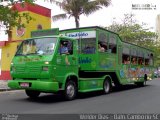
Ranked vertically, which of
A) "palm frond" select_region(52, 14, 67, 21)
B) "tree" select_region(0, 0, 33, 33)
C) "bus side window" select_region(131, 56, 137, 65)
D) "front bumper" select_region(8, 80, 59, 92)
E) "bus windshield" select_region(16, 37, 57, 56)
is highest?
"palm frond" select_region(52, 14, 67, 21)

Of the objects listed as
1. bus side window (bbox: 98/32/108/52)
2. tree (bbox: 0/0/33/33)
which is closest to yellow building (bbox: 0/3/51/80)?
tree (bbox: 0/0/33/33)

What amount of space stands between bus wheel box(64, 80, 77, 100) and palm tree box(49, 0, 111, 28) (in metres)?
16.0

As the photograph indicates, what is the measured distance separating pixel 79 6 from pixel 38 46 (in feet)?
54.2

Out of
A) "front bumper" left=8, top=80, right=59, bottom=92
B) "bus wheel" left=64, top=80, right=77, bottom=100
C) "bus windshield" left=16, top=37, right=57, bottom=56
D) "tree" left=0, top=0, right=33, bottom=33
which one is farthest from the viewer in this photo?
"tree" left=0, top=0, right=33, bottom=33

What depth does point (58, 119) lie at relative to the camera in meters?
8.66

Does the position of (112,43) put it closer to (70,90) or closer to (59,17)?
(70,90)

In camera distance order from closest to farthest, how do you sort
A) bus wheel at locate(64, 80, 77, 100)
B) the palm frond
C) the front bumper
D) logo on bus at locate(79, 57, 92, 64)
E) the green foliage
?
1. the front bumper
2. bus wheel at locate(64, 80, 77, 100)
3. logo on bus at locate(79, 57, 92, 64)
4. the palm frond
5. the green foliage

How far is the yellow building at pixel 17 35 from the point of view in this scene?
2705 cm

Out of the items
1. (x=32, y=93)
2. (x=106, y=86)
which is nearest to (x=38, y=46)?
(x=32, y=93)

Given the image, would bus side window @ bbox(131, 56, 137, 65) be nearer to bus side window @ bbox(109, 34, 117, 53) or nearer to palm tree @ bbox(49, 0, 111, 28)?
bus side window @ bbox(109, 34, 117, 53)

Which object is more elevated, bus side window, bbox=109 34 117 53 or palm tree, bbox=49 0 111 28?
palm tree, bbox=49 0 111 28

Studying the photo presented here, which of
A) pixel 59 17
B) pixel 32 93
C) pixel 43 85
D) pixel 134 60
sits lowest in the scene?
pixel 32 93

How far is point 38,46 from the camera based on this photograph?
12492 millimetres

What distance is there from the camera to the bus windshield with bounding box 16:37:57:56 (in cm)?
1220
